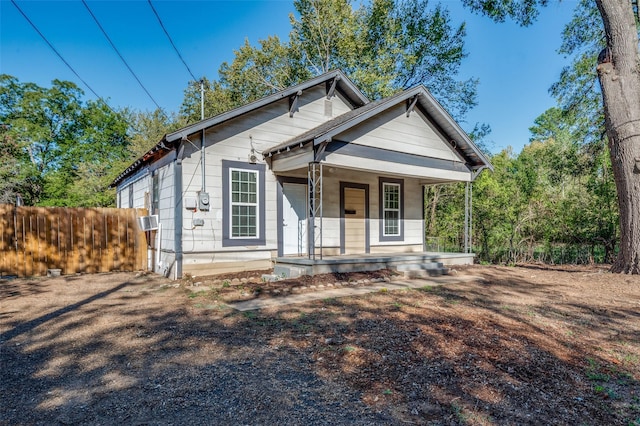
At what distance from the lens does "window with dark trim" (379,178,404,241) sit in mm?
12805

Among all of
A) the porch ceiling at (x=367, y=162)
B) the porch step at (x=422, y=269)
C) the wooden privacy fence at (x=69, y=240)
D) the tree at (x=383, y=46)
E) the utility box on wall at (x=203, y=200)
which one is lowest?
the porch step at (x=422, y=269)

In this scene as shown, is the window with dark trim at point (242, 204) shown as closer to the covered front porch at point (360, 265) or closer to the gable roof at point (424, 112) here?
the gable roof at point (424, 112)

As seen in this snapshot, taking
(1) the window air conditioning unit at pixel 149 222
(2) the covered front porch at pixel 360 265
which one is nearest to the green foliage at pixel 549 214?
(2) the covered front porch at pixel 360 265

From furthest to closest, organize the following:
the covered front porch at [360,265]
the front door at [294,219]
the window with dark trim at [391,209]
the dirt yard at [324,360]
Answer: the window with dark trim at [391,209] → the front door at [294,219] → the covered front porch at [360,265] → the dirt yard at [324,360]

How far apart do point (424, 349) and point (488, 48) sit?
2223 cm

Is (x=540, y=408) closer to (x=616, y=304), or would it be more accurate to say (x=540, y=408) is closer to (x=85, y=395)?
(x=85, y=395)

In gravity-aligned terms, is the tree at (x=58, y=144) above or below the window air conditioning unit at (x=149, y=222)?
above

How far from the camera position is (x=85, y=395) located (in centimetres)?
314

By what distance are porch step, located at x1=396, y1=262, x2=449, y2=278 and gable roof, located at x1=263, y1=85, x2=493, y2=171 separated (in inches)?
160

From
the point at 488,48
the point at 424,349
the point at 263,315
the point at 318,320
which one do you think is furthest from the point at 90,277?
the point at 488,48

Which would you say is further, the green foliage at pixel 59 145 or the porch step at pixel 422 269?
the green foliage at pixel 59 145

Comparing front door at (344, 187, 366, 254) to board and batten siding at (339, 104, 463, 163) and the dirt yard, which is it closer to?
board and batten siding at (339, 104, 463, 163)

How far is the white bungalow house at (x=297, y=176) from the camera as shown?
29.3ft

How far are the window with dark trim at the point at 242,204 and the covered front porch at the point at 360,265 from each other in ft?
3.52
